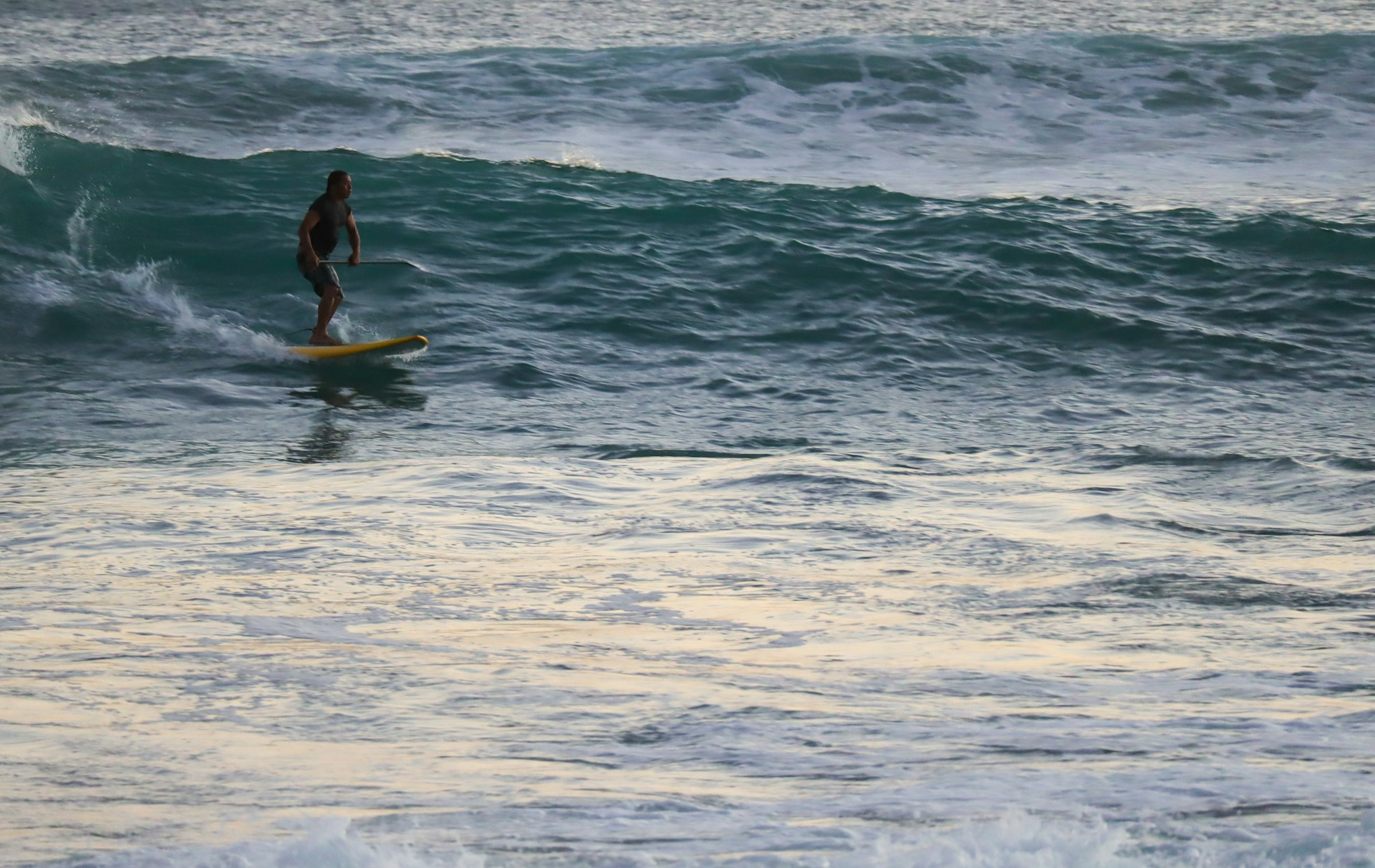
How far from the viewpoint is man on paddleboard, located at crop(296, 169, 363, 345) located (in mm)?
10273

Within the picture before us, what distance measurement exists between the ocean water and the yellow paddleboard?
12 centimetres


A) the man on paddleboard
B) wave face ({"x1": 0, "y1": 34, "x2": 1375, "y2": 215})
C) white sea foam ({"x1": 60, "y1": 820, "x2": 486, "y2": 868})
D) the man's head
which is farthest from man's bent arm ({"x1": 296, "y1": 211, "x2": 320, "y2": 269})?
white sea foam ({"x1": 60, "y1": 820, "x2": 486, "y2": 868})

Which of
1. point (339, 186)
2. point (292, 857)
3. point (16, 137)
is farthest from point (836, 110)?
point (292, 857)

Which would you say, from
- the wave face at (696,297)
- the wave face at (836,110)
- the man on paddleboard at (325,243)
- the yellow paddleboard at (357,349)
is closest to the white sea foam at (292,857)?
the wave face at (696,297)

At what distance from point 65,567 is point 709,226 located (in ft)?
30.3

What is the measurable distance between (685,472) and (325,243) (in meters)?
4.44

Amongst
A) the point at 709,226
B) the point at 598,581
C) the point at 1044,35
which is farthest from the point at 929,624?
the point at 1044,35

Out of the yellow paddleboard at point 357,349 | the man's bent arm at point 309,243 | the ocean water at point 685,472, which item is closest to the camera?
the ocean water at point 685,472

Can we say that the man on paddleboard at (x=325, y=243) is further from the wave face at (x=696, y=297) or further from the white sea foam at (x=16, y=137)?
the white sea foam at (x=16, y=137)

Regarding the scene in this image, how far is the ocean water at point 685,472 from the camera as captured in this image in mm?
3461

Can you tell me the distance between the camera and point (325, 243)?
414 inches

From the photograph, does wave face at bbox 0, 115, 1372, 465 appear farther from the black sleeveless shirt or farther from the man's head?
the man's head

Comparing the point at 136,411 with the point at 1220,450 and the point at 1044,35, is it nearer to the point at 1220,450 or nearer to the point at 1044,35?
the point at 1220,450

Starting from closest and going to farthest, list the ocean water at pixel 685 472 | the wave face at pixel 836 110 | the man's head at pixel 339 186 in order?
the ocean water at pixel 685 472 < the man's head at pixel 339 186 < the wave face at pixel 836 110
